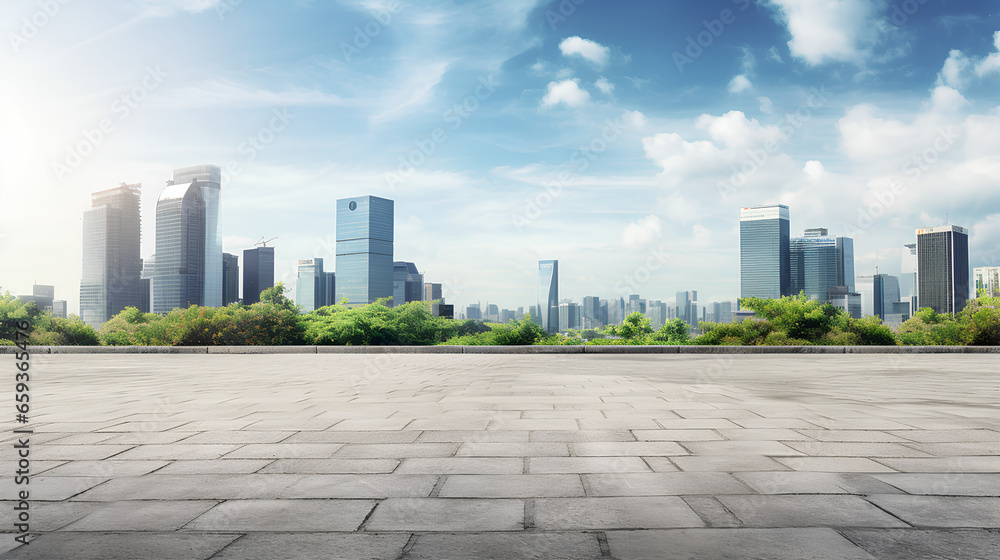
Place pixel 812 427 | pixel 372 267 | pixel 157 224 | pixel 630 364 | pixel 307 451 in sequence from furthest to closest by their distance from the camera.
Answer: pixel 372 267, pixel 157 224, pixel 630 364, pixel 812 427, pixel 307 451

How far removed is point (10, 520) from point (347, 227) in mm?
72683

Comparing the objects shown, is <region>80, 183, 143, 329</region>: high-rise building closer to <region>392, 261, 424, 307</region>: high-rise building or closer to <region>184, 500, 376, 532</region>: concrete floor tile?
<region>184, 500, 376, 532</region>: concrete floor tile

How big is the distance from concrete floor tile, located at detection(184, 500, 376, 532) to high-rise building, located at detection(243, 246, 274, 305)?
6167cm

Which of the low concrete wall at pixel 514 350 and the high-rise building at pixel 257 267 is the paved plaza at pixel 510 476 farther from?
the high-rise building at pixel 257 267

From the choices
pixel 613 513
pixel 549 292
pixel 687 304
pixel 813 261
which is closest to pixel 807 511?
pixel 613 513

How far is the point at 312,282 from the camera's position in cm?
9381

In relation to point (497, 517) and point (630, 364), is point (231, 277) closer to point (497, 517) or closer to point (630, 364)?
point (630, 364)

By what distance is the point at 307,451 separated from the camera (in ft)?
13.1

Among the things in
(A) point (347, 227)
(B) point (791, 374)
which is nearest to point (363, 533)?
(B) point (791, 374)

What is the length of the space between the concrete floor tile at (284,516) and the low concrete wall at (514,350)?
13.5m

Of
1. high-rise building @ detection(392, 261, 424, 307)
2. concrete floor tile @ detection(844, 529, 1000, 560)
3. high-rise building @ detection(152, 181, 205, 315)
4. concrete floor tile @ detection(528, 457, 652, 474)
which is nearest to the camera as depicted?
concrete floor tile @ detection(844, 529, 1000, 560)

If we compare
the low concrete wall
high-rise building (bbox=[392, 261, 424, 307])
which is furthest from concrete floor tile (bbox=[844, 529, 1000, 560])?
high-rise building (bbox=[392, 261, 424, 307])

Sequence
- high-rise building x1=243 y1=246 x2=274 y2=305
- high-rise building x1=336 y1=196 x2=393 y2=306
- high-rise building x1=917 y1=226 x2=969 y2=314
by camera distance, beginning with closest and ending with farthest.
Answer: high-rise building x1=243 y1=246 x2=274 y2=305 < high-rise building x1=917 y1=226 x2=969 y2=314 < high-rise building x1=336 y1=196 x2=393 y2=306

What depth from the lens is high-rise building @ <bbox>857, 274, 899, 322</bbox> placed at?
2471 inches
